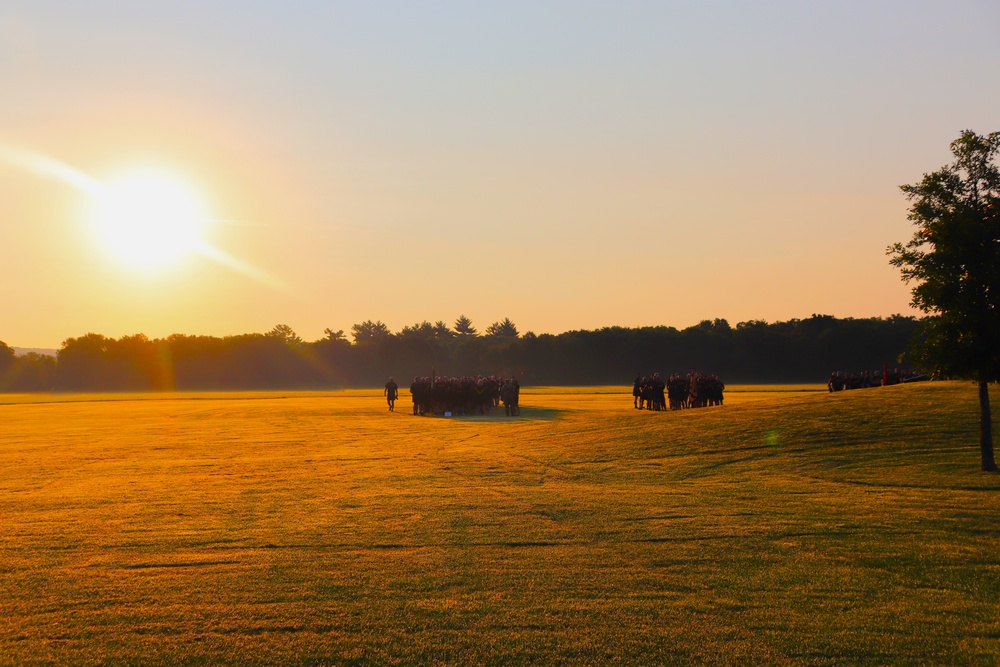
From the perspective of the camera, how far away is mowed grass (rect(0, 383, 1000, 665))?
8.16 metres

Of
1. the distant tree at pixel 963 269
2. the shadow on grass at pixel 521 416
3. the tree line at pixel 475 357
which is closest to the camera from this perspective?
the distant tree at pixel 963 269

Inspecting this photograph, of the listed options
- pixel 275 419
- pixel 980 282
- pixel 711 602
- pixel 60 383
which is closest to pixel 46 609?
pixel 711 602

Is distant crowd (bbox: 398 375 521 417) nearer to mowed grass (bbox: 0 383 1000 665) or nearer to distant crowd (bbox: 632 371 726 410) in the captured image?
distant crowd (bbox: 632 371 726 410)

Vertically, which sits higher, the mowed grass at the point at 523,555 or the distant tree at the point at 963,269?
the distant tree at the point at 963,269

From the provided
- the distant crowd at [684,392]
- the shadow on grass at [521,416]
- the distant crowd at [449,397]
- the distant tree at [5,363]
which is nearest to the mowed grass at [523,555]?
the distant crowd at [684,392]

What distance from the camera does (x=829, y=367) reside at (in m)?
96.7

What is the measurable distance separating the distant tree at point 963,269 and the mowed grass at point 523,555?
8.25 feet

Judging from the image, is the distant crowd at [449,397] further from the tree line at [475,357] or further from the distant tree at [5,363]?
the distant tree at [5,363]

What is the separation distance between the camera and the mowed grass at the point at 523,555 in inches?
321

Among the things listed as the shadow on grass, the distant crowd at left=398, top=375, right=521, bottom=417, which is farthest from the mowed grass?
the distant crowd at left=398, top=375, right=521, bottom=417

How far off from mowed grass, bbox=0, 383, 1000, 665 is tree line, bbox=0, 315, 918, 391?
7745 cm

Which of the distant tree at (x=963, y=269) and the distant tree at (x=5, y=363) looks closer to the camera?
the distant tree at (x=963, y=269)

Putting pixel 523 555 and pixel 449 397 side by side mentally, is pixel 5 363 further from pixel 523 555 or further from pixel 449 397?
pixel 523 555

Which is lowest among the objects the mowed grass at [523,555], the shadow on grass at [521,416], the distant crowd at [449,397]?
the mowed grass at [523,555]
